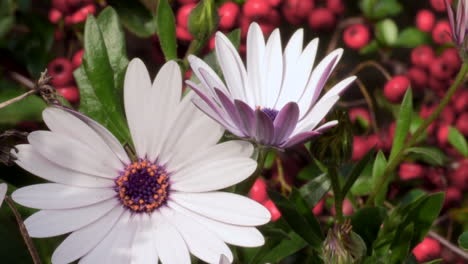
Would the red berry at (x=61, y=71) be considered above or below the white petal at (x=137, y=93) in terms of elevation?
below

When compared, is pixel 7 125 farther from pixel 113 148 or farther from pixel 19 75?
pixel 113 148

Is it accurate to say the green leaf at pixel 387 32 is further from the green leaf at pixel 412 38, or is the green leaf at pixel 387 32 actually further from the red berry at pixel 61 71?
the red berry at pixel 61 71

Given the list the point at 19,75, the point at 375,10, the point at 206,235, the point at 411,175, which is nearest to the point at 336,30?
the point at 375,10

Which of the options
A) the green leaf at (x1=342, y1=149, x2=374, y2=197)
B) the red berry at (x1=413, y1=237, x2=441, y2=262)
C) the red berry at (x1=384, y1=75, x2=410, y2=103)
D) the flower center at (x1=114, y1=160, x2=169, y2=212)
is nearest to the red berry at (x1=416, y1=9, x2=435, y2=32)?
the red berry at (x1=384, y1=75, x2=410, y2=103)

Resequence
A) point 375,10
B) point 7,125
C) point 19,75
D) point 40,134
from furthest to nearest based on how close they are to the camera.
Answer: point 375,10
point 19,75
point 7,125
point 40,134

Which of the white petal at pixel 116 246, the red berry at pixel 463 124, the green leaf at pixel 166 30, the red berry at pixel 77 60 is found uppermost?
the green leaf at pixel 166 30

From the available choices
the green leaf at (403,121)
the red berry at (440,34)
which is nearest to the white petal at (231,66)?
the green leaf at (403,121)
